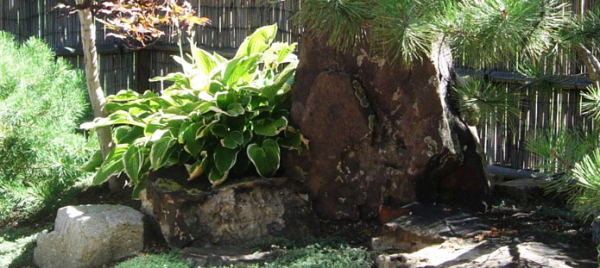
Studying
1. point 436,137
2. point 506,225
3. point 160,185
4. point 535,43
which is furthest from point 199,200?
point 535,43

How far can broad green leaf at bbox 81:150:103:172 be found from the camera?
533 centimetres

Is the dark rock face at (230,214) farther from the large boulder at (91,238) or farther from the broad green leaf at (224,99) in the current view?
the broad green leaf at (224,99)

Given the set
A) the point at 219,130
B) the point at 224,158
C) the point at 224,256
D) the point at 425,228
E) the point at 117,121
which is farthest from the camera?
the point at 117,121

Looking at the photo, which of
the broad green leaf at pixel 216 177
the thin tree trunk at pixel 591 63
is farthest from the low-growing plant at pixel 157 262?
the thin tree trunk at pixel 591 63

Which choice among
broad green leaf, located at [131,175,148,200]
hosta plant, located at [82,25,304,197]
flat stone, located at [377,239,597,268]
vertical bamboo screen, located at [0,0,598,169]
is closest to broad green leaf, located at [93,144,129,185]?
hosta plant, located at [82,25,304,197]

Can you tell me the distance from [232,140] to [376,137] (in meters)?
0.83

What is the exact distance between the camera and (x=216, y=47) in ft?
22.4

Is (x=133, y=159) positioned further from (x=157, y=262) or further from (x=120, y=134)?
(x=157, y=262)

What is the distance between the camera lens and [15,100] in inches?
207

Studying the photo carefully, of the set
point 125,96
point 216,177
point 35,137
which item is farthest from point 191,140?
point 35,137

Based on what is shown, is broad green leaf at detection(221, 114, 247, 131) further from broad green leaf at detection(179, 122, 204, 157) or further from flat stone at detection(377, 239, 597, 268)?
flat stone at detection(377, 239, 597, 268)

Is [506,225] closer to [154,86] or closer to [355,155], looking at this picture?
[355,155]

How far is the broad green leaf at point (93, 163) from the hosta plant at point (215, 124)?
0.36 metres

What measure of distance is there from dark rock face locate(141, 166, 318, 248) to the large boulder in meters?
0.20
